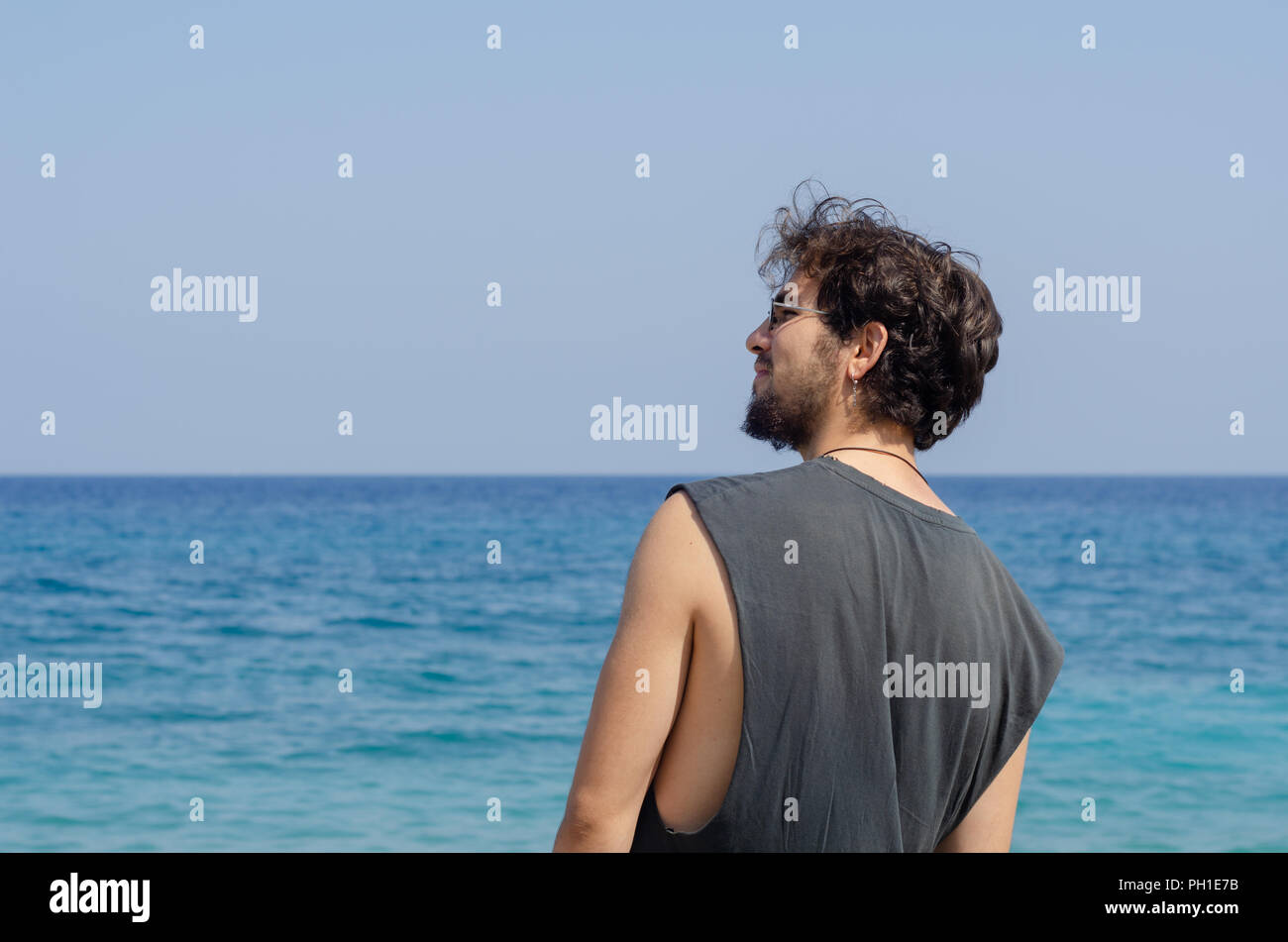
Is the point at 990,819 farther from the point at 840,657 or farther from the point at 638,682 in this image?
the point at 638,682

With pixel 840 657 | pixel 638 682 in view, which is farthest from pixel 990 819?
pixel 638 682

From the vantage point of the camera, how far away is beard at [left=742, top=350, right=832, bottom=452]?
1.76 meters

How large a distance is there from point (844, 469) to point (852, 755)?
0.39 meters

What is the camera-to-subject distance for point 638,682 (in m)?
1.50

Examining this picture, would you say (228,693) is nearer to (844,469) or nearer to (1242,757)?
(1242,757)

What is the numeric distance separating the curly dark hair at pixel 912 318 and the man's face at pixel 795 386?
0.11 feet

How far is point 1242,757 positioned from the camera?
1123 centimetres

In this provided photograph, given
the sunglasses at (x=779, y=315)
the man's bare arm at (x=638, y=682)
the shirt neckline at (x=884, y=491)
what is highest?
the sunglasses at (x=779, y=315)

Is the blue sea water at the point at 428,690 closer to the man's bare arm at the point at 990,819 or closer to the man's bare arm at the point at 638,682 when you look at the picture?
the man's bare arm at the point at 990,819

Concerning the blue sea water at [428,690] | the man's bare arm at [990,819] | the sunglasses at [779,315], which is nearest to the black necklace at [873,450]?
the sunglasses at [779,315]

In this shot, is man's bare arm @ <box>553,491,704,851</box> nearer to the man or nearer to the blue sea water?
the man

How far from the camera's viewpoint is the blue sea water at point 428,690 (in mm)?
9430

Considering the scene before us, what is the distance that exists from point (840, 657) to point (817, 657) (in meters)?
0.03
